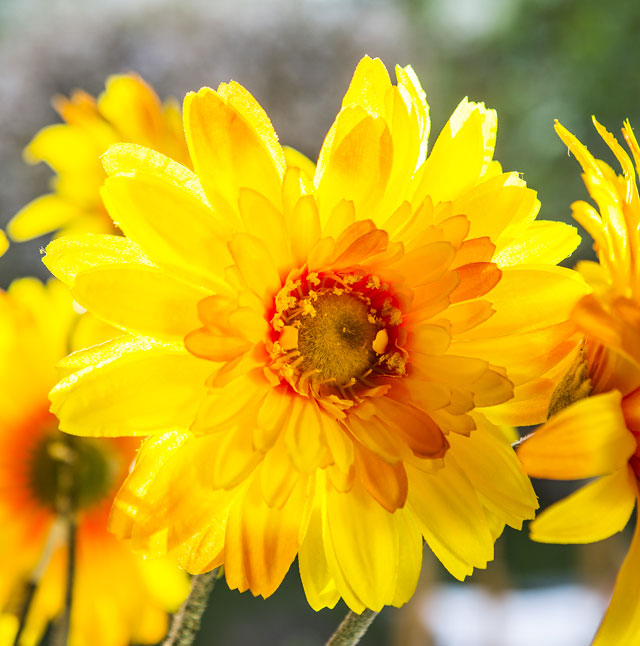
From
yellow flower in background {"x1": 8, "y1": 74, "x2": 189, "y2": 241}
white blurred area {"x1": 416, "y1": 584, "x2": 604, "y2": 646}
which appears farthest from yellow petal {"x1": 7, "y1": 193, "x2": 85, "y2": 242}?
white blurred area {"x1": 416, "y1": 584, "x2": 604, "y2": 646}

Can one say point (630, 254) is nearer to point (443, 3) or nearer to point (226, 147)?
point (226, 147)

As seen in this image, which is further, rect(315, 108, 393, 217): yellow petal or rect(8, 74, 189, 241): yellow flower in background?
rect(8, 74, 189, 241): yellow flower in background

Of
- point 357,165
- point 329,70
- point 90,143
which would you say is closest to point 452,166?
point 357,165

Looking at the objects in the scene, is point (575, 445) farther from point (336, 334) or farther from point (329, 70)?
point (329, 70)

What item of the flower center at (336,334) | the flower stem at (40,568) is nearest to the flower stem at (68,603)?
the flower stem at (40,568)

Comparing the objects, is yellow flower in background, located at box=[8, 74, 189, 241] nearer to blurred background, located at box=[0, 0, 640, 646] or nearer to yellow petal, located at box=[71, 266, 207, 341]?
yellow petal, located at box=[71, 266, 207, 341]
